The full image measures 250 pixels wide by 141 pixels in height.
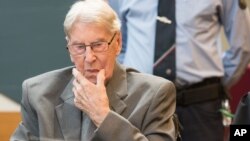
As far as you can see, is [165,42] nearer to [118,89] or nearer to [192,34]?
[192,34]

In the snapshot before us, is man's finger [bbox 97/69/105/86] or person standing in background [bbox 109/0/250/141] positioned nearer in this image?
man's finger [bbox 97/69/105/86]

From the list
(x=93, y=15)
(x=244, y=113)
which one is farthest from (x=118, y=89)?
(x=244, y=113)

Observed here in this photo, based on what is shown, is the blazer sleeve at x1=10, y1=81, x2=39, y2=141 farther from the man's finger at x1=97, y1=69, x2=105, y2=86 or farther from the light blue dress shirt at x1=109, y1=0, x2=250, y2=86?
the light blue dress shirt at x1=109, y1=0, x2=250, y2=86

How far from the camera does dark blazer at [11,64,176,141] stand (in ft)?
8.00

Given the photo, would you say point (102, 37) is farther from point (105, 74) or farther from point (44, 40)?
point (44, 40)

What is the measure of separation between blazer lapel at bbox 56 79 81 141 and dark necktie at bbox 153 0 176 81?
941 millimetres

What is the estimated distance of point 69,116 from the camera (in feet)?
8.55

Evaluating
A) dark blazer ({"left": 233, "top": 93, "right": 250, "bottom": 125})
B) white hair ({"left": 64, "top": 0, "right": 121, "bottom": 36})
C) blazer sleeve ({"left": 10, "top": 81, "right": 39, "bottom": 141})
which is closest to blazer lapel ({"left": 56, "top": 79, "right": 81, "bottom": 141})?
blazer sleeve ({"left": 10, "top": 81, "right": 39, "bottom": 141})

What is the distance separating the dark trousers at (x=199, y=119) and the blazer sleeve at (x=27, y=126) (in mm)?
1146

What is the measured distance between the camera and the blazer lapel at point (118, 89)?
2564 millimetres

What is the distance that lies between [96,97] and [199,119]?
47.3 inches

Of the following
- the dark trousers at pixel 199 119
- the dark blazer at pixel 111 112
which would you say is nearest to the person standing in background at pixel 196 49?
the dark trousers at pixel 199 119

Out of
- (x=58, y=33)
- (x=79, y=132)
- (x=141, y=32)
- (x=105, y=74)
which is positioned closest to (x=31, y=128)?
(x=79, y=132)

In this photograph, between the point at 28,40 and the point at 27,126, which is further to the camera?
the point at 28,40
